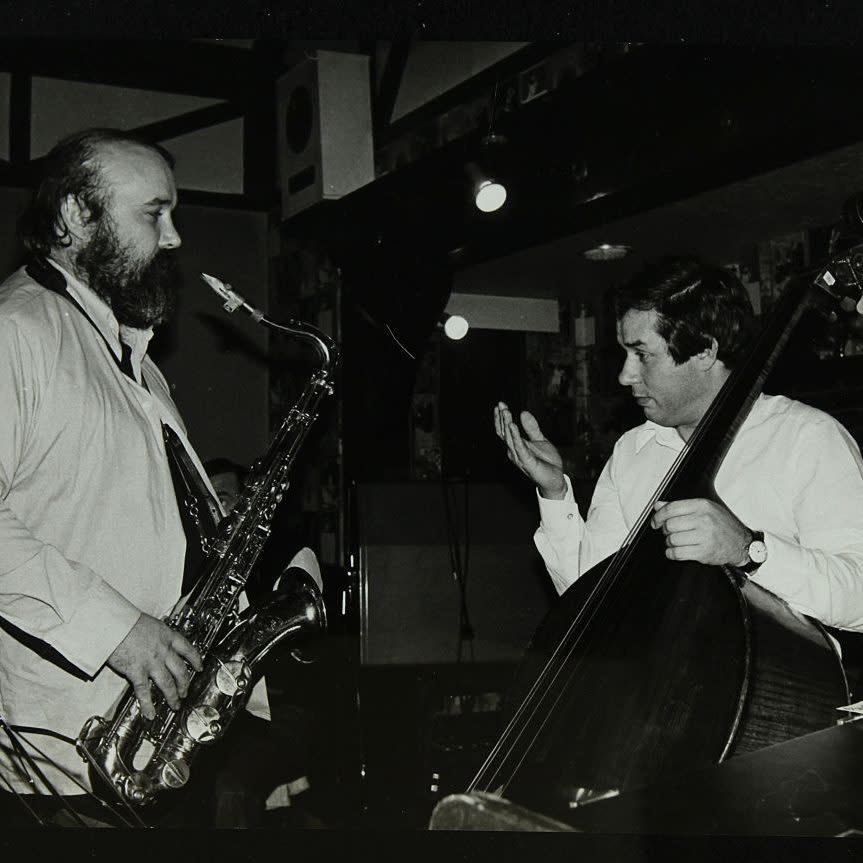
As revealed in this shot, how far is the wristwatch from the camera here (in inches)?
53.2

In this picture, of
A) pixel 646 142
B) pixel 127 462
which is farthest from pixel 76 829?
pixel 646 142

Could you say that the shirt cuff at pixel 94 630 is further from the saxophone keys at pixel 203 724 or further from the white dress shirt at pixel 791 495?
the white dress shirt at pixel 791 495

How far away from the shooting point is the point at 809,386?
4.64 feet

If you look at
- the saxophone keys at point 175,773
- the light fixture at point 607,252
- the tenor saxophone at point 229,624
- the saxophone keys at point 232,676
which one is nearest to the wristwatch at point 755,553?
the light fixture at point 607,252

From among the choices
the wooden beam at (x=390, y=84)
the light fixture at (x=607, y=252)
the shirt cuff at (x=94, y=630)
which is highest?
the wooden beam at (x=390, y=84)

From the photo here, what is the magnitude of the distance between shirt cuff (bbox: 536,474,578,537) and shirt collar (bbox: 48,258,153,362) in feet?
1.99

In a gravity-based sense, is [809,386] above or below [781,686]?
above

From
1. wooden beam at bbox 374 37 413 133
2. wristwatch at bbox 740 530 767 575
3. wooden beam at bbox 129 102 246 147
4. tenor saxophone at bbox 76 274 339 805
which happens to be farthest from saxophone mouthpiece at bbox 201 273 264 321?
wristwatch at bbox 740 530 767 575

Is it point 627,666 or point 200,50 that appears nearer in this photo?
point 627,666

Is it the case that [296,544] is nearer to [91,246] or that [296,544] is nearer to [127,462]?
[127,462]

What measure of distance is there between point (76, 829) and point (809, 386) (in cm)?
118

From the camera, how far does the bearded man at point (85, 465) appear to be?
1.24 metres

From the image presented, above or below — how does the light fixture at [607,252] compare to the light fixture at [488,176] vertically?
below

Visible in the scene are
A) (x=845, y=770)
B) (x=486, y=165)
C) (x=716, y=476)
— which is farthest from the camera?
(x=486, y=165)
